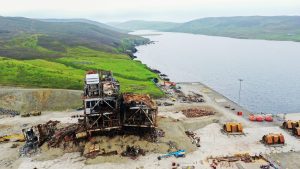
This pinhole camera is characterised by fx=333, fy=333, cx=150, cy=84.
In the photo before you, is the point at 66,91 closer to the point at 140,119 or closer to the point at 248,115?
the point at 140,119

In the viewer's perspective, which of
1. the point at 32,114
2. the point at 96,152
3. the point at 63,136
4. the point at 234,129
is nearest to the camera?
the point at 96,152

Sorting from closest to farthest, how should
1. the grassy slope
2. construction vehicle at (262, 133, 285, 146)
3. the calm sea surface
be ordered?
construction vehicle at (262, 133, 285, 146)
the grassy slope
the calm sea surface

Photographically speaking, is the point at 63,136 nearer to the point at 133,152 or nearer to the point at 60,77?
the point at 133,152

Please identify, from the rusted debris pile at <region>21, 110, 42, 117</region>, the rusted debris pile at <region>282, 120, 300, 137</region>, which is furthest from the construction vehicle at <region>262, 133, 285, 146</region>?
the rusted debris pile at <region>21, 110, 42, 117</region>

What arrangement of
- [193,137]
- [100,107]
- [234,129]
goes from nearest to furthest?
[100,107], [193,137], [234,129]

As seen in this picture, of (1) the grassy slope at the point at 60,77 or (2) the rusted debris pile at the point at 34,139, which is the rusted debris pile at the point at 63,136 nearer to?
(2) the rusted debris pile at the point at 34,139

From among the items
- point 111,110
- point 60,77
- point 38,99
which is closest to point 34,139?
point 111,110

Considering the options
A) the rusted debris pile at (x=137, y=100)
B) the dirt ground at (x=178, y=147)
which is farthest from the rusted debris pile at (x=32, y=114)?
the rusted debris pile at (x=137, y=100)

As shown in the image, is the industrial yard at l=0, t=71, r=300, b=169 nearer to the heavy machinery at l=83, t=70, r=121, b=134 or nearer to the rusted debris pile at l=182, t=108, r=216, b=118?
the heavy machinery at l=83, t=70, r=121, b=134
